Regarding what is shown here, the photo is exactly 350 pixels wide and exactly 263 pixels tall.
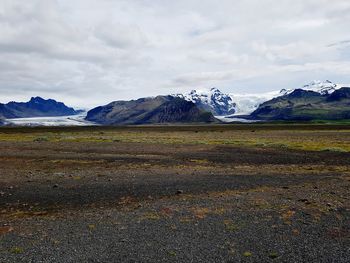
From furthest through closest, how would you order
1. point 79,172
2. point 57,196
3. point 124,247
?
point 79,172 → point 57,196 → point 124,247

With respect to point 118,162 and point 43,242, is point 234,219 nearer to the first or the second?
point 43,242

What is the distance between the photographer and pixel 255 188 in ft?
74.3

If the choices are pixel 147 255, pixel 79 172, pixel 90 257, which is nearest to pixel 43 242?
pixel 90 257

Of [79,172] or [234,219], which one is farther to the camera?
[79,172]

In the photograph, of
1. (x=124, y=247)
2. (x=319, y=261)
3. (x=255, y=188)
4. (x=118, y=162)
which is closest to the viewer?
(x=319, y=261)

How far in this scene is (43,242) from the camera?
1317cm

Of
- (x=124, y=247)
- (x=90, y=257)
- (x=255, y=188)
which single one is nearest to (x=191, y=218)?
(x=124, y=247)

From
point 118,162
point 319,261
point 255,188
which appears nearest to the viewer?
point 319,261

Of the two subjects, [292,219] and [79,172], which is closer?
[292,219]

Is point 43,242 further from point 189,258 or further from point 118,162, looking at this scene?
point 118,162

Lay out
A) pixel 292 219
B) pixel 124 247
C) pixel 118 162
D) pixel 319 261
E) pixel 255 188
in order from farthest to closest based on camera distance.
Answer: pixel 118 162
pixel 255 188
pixel 292 219
pixel 124 247
pixel 319 261

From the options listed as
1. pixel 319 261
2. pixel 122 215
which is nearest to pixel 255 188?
pixel 122 215

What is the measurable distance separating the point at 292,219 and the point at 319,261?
14.5 ft

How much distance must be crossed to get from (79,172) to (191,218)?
1603cm
